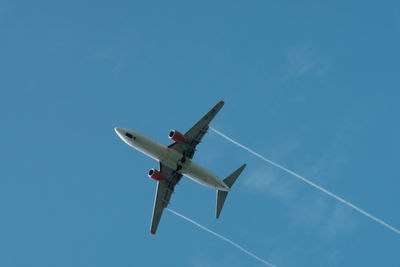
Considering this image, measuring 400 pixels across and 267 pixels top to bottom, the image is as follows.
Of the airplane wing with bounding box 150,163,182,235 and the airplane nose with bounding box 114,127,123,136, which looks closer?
the airplane nose with bounding box 114,127,123,136

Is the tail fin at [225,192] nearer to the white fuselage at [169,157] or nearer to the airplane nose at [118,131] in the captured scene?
the white fuselage at [169,157]

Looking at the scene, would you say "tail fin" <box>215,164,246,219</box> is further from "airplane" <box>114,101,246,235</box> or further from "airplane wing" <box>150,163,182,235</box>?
"airplane wing" <box>150,163,182,235</box>

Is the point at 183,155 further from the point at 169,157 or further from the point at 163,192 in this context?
the point at 163,192

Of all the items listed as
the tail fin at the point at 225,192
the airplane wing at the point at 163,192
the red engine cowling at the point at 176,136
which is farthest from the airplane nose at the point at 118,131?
the tail fin at the point at 225,192

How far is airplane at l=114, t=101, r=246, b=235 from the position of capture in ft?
349

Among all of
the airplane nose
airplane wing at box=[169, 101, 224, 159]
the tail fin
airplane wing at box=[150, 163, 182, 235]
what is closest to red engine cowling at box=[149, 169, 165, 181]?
airplane wing at box=[150, 163, 182, 235]

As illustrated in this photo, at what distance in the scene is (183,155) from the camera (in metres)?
111

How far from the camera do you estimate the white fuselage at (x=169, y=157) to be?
106 m

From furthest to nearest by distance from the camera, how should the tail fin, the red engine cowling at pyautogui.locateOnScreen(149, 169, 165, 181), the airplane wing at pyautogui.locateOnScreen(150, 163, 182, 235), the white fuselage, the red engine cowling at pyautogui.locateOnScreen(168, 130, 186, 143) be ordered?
1. the airplane wing at pyautogui.locateOnScreen(150, 163, 182, 235)
2. the tail fin
3. the red engine cowling at pyautogui.locateOnScreen(149, 169, 165, 181)
4. the red engine cowling at pyautogui.locateOnScreen(168, 130, 186, 143)
5. the white fuselage

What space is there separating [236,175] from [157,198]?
1479 cm

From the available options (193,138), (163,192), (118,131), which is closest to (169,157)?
(193,138)

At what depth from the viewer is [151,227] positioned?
11981 cm

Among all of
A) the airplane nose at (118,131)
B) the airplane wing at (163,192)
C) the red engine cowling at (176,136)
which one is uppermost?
the red engine cowling at (176,136)

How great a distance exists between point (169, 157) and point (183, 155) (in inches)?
114
